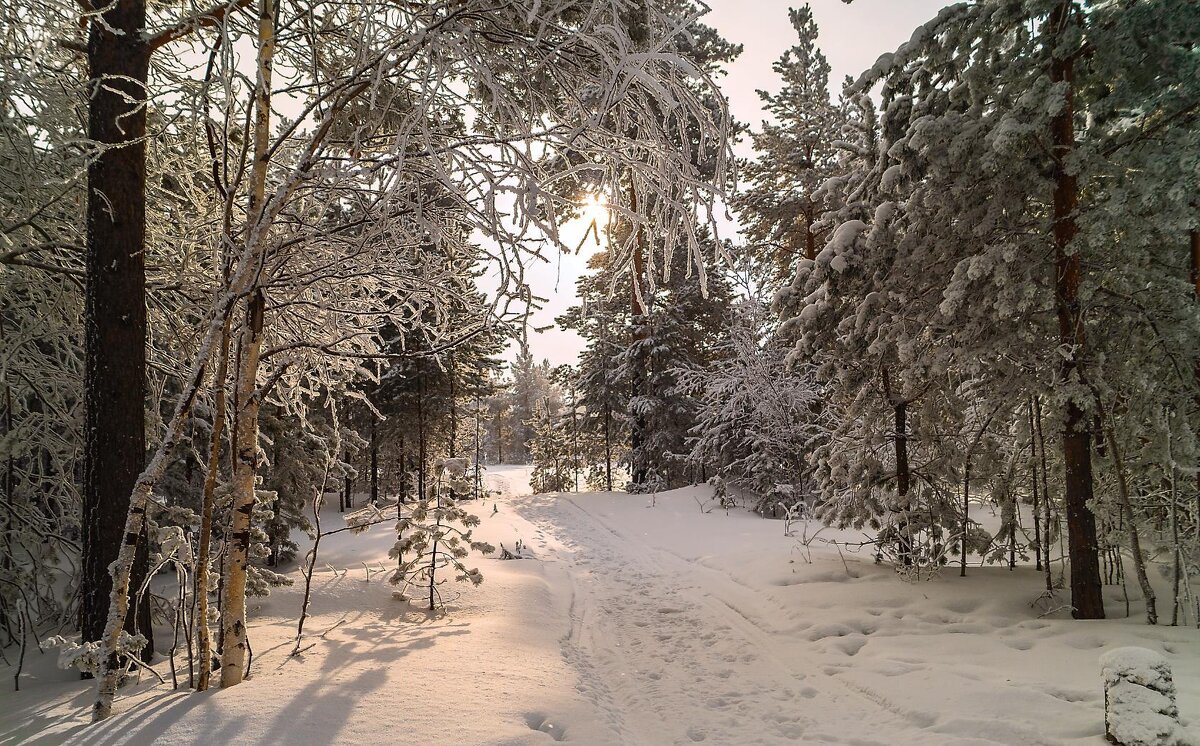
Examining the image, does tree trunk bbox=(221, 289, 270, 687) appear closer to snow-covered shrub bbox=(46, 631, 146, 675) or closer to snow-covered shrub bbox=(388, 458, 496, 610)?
snow-covered shrub bbox=(46, 631, 146, 675)

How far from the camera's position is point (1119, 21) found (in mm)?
4508

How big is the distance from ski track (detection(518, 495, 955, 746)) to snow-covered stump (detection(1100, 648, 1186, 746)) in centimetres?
92

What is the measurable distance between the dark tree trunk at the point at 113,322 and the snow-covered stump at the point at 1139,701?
20.3ft

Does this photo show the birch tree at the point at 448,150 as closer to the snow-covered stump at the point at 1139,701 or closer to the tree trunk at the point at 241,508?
the tree trunk at the point at 241,508

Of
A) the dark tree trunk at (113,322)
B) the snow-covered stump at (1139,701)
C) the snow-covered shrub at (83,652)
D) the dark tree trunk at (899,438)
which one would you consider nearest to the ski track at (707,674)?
the snow-covered stump at (1139,701)

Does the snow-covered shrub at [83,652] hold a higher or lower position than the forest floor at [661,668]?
higher

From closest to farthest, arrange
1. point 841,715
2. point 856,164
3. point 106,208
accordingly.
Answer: point 841,715, point 106,208, point 856,164

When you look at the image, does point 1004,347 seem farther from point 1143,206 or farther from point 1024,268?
point 1143,206

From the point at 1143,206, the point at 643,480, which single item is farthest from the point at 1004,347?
the point at 643,480

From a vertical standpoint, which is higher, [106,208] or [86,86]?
[86,86]

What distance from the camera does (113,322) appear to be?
4.01 metres

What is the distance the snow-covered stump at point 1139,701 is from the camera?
110 inches

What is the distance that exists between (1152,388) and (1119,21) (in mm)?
3045

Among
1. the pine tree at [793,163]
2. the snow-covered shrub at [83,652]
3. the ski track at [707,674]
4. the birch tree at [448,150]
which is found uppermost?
the pine tree at [793,163]
